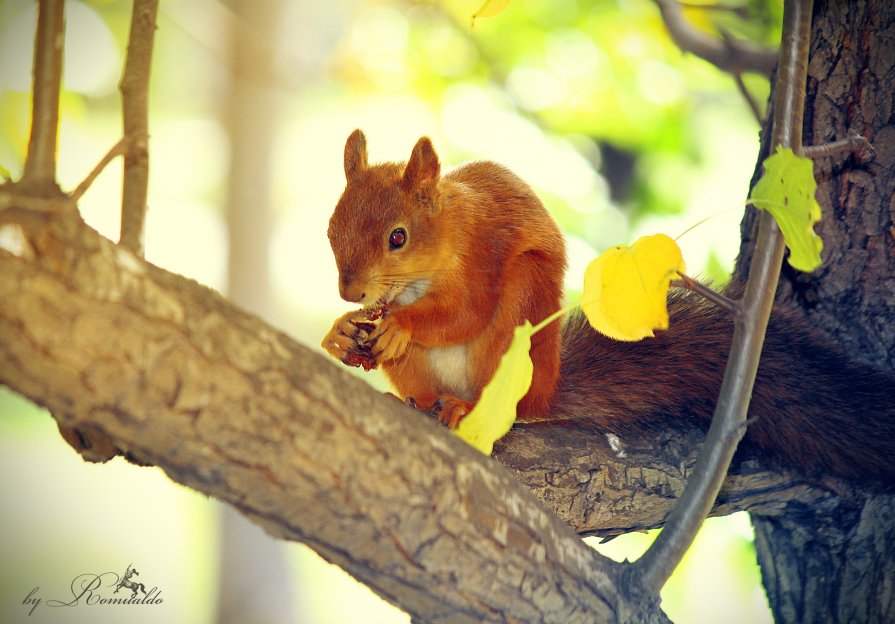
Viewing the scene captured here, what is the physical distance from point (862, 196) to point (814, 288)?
8.0 inches

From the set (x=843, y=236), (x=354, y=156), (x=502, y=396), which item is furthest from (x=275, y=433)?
(x=843, y=236)

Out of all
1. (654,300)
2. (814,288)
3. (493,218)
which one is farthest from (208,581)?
(654,300)

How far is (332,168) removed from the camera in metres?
3.41

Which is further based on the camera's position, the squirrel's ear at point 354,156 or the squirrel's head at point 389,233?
Answer: the squirrel's ear at point 354,156

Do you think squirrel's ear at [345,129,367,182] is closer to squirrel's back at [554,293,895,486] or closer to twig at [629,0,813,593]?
squirrel's back at [554,293,895,486]

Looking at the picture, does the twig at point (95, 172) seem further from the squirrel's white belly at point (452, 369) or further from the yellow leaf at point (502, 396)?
the squirrel's white belly at point (452, 369)

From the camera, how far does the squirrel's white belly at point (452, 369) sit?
5.23 feet

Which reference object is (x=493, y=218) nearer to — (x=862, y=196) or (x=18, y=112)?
(x=862, y=196)

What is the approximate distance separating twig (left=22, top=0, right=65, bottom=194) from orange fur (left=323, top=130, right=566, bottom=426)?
732 mm

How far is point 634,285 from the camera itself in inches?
36.6

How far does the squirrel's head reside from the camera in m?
1.47
